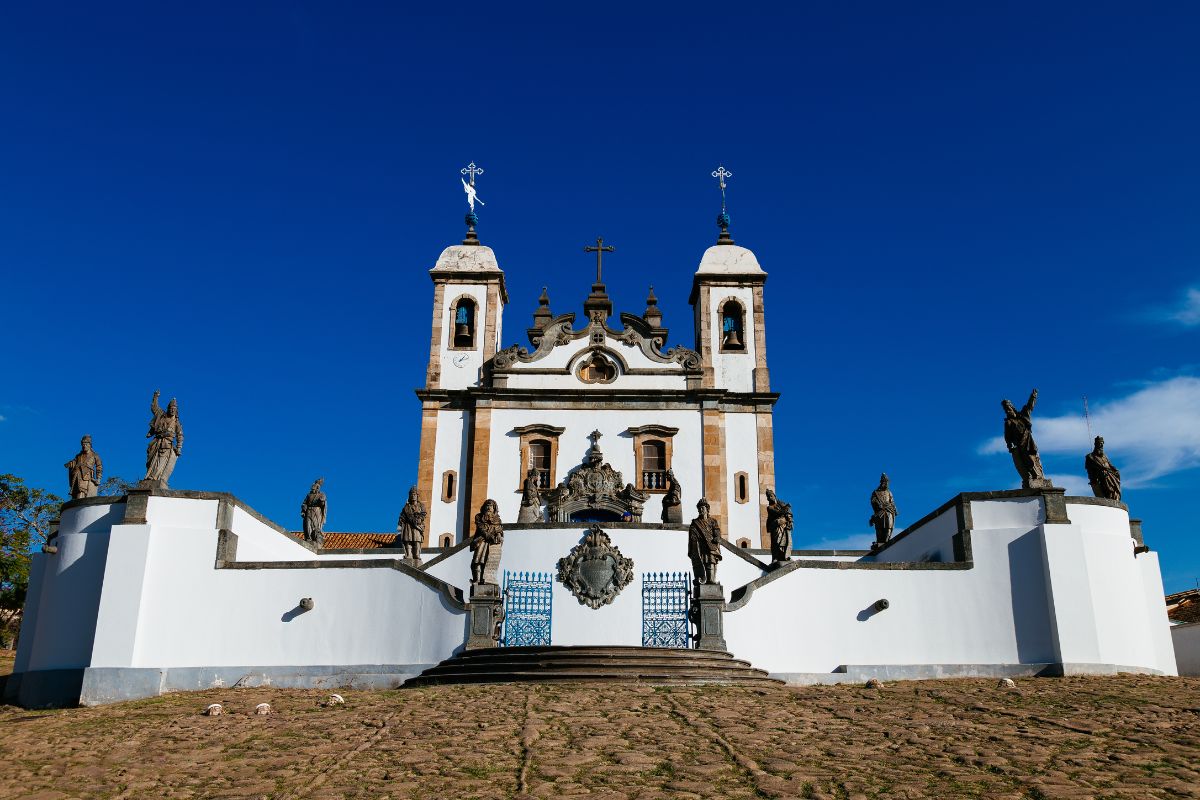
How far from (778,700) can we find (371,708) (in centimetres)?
500

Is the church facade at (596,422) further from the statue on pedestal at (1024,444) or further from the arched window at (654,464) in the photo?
the statue on pedestal at (1024,444)

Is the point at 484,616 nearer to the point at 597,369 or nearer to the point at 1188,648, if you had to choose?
the point at 597,369

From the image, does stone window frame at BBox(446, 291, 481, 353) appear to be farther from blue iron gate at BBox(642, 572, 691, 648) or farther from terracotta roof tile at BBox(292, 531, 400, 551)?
blue iron gate at BBox(642, 572, 691, 648)

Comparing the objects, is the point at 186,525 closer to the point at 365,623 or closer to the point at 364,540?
the point at 365,623

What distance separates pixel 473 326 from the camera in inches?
1300

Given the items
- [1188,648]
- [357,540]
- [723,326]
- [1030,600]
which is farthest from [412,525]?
[1188,648]

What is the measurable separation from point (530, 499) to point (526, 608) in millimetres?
7650

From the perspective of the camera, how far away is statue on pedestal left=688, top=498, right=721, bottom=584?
17.6 metres

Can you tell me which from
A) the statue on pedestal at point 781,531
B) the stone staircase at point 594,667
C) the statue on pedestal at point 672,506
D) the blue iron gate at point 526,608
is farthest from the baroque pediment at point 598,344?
the stone staircase at point 594,667

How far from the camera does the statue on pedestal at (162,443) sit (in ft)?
59.2

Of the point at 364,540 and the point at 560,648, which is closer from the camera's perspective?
the point at 560,648

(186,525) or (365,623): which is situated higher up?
(186,525)

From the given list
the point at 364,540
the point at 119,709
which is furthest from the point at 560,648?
the point at 364,540

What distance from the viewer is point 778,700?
12.9 m
